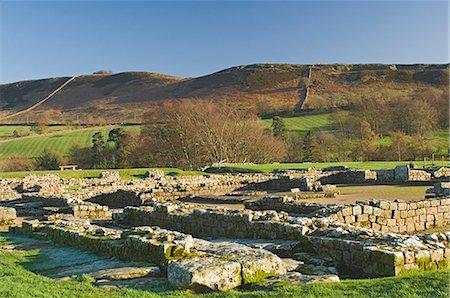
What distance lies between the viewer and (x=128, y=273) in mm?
8500

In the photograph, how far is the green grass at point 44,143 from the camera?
63.2 meters

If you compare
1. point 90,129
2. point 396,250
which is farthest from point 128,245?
point 90,129

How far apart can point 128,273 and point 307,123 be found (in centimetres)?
7345

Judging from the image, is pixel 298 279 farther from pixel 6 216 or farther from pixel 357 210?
pixel 6 216

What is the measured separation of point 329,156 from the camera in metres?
57.7

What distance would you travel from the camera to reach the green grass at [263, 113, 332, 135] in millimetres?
74938

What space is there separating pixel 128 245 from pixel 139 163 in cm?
4726

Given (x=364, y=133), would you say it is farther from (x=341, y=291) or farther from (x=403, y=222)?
(x=341, y=291)

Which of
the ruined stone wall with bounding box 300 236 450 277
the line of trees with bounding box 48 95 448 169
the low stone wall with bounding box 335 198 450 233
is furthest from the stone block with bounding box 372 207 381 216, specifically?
the line of trees with bounding box 48 95 448 169

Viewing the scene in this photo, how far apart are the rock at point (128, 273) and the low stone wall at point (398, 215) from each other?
6382 mm

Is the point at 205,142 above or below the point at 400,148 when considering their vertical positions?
above

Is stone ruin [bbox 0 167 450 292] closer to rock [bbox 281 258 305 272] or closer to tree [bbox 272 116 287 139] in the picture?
rock [bbox 281 258 305 272]

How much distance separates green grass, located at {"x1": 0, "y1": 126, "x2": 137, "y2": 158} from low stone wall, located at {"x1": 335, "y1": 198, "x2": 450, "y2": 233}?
50.7 metres

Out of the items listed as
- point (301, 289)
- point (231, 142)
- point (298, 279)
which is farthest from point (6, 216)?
point (231, 142)
